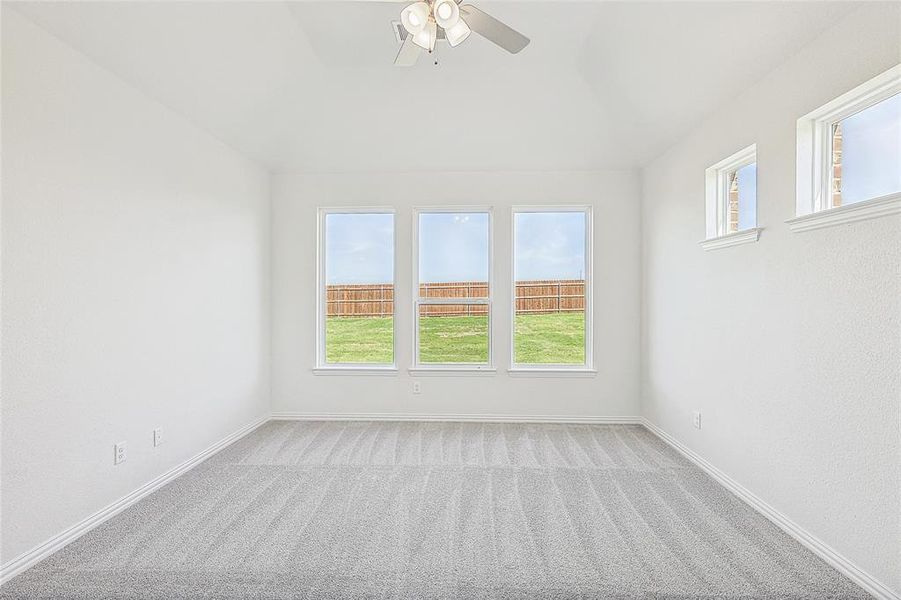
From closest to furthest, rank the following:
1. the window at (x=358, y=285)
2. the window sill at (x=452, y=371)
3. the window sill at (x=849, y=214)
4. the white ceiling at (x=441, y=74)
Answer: the window sill at (x=849, y=214), the white ceiling at (x=441, y=74), the window sill at (x=452, y=371), the window at (x=358, y=285)

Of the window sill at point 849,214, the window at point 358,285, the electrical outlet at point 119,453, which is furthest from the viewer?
the window at point 358,285

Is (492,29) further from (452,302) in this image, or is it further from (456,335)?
(456,335)

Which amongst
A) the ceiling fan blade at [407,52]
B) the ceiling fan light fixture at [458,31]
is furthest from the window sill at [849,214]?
the ceiling fan blade at [407,52]

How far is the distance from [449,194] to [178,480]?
3237mm

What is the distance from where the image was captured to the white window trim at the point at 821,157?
2.00 metres

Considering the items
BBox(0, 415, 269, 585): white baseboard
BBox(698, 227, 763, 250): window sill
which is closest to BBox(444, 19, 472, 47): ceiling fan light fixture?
BBox(698, 227, 763, 250): window sill

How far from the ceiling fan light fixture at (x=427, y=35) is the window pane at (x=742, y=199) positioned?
83.8 inches

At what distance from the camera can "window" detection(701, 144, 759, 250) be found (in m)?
2.85

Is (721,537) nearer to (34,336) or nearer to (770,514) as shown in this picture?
(770,514)

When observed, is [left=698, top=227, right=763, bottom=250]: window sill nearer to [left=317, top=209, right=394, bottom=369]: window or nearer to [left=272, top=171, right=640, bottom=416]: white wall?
[left=272, top=171, right=640, bottom=416]: white wall

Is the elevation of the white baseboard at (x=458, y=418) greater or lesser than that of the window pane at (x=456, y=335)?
lesser

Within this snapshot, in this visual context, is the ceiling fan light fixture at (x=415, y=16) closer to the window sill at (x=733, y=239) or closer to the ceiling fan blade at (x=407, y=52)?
the ceiling fan blade at (x=407, y=52)

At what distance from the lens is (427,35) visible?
81.1 inches

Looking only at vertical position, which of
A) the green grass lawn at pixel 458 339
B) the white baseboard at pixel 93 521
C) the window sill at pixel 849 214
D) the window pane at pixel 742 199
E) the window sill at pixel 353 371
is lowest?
the white baseboard at pixel 93 521
